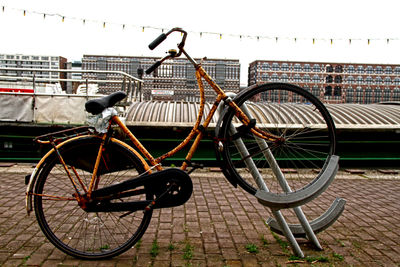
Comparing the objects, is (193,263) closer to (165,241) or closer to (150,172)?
(165,241)

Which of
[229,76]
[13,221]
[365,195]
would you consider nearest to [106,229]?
[13,221]

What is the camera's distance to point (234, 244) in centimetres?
→ 339

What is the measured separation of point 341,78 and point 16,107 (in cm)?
17268

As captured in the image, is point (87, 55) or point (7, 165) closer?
point (7, 165)

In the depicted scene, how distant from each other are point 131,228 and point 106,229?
269 mm

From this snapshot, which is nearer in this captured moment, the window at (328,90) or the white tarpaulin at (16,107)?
the white tarpaulin at (16,107)

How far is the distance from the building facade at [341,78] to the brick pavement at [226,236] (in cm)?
15835

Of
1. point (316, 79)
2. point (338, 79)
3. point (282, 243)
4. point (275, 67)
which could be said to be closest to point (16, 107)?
point (282, 243)

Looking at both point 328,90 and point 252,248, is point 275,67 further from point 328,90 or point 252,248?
point 252,248

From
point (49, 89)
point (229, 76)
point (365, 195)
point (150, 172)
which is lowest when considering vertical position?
point (365, 195)

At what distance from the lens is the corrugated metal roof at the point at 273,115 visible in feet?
25.6

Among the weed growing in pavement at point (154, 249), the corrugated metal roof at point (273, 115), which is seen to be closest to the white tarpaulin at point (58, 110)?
the corrugated metal roof at point (273, 115)

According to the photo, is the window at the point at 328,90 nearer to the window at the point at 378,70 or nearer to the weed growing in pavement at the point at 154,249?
the window at the point at 378,70

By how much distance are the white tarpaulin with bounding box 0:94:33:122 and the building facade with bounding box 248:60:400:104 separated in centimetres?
15577
